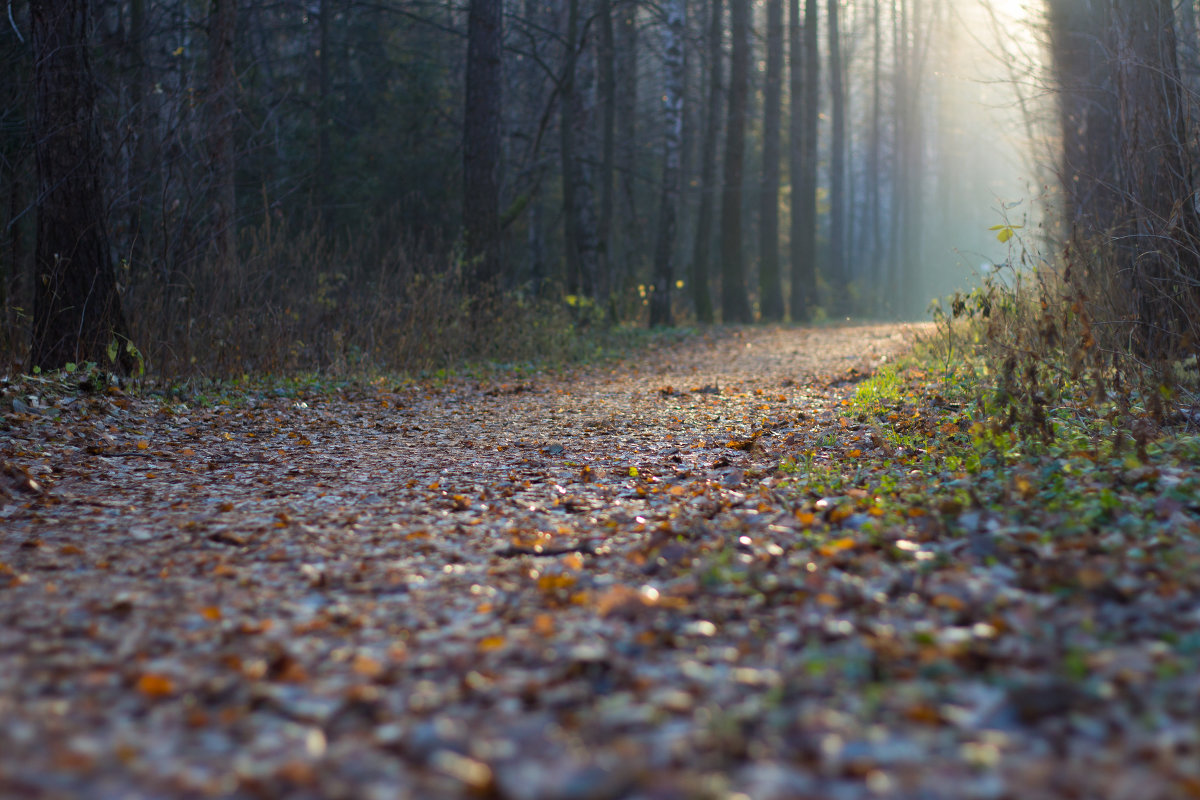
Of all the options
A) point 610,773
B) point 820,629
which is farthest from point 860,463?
point 610,773

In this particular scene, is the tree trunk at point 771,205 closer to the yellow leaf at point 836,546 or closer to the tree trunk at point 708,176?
the tree trunk at point 708,176

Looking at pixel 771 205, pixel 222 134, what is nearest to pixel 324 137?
pixel 222 134

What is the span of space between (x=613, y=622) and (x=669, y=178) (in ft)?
54.9

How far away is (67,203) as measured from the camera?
7031mm

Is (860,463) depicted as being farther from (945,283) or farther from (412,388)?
(945,283)

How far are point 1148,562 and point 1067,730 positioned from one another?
3.66 feet

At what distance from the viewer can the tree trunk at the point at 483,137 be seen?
12.1 meters

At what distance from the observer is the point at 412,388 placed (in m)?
8.83

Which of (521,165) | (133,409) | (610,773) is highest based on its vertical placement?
(521,165)

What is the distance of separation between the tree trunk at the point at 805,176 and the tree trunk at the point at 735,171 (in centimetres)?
336

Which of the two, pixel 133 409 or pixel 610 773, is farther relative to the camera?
pixel 133 409

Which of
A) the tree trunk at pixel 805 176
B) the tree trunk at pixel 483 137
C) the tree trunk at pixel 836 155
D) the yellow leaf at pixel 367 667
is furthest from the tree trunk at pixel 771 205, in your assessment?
the yellow leaf at pixel 367 667

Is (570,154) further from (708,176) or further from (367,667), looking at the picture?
(367,667)

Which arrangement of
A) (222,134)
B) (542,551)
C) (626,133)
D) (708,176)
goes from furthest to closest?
(626,133) < (708,176) < (222,134) < (542,551)
